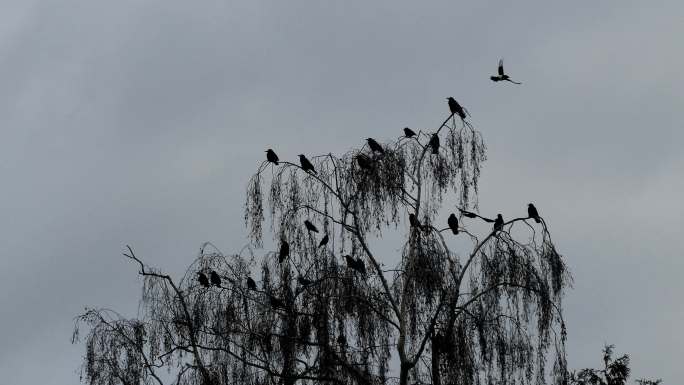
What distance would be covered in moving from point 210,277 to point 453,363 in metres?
3.76

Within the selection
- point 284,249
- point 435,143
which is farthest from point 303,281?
point 435,143

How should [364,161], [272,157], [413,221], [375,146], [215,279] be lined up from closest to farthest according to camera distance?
[413,221]
[364,161]
[375,146]
[272,157]
[215,279]

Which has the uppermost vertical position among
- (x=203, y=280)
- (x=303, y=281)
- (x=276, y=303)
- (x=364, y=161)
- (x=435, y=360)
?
(x=364, y=161)

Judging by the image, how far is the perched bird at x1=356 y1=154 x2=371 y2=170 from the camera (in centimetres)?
1406

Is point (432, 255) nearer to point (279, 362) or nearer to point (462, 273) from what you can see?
point (462, 273)

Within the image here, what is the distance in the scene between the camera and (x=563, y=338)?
13.3 meters

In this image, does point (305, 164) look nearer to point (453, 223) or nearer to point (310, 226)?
point (310, 226)

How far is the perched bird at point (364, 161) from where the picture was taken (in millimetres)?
14062

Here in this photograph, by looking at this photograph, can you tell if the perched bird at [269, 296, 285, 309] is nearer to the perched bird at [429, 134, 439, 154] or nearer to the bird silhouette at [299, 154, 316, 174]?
the bird silhouette at [299, 154, 316, 174]

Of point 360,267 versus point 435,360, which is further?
point 360,267

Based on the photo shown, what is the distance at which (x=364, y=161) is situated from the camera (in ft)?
46.1

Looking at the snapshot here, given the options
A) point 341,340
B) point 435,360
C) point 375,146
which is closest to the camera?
point 435,360

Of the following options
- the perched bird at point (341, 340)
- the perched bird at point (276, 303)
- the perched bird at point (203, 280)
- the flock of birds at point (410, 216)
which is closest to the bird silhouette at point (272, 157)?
the flock of birds at point (410, 216)

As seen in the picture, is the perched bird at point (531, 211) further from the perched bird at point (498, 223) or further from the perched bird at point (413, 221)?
the perched bird at point (413, 221)
